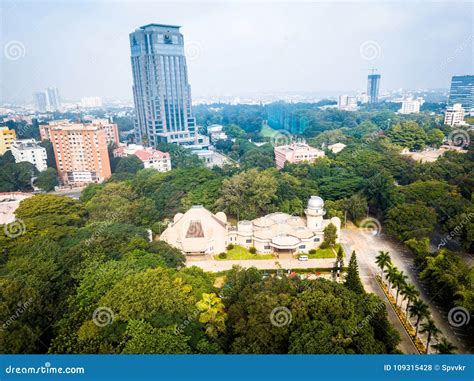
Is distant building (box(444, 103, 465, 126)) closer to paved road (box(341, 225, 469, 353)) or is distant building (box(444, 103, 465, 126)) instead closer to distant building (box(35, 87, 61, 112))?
paved road (box(341, 225, 469, 353))

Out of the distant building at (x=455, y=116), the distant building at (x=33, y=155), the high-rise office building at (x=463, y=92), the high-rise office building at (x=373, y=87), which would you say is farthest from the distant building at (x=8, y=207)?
the high-rise office building at (x=373, y=87)

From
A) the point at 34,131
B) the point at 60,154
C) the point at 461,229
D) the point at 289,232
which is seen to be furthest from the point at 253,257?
the point at 34,131

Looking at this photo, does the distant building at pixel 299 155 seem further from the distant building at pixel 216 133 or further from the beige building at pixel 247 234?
the distant building at pixel 216 133

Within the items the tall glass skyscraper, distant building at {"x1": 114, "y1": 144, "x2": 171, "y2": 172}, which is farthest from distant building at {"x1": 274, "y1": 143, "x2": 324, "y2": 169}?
the tall glass skyscraper

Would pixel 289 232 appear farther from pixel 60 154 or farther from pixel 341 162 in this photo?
pixel 60 154

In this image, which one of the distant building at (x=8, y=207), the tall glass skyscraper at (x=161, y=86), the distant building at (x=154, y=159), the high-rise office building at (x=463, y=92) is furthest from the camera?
the high-rise office building at (x=463, y=92)
